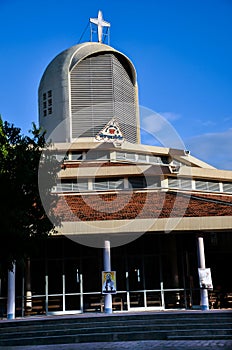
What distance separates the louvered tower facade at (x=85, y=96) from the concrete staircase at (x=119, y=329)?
76.4 ft

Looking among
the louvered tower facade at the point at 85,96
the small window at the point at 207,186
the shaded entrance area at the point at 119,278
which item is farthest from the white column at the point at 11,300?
the louvered tower facade at the point at 85,96

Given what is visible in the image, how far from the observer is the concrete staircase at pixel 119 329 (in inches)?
526

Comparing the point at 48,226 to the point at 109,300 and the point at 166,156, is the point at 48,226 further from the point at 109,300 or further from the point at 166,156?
the point at 166,156

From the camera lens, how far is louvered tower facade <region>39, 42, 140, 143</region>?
38250 millimetres

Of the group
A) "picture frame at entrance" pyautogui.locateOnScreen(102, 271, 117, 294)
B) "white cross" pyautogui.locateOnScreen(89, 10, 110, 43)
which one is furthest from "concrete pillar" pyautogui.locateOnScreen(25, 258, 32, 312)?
"white cross" pyautogui.locateOnScreen(89, 10, 110, 43)

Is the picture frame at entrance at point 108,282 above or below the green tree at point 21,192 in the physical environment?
below

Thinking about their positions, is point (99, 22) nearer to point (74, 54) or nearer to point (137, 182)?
point (74, 54)

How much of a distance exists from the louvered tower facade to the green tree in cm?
2298

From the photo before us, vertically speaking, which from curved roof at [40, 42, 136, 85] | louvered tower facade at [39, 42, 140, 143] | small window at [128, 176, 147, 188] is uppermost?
curved roof at [40, 42, 136, 85]

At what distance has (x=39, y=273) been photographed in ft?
68.2

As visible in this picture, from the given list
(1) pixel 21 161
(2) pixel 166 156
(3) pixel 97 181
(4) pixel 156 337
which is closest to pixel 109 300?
(4) pixel 156 337

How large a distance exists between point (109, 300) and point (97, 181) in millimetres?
9302

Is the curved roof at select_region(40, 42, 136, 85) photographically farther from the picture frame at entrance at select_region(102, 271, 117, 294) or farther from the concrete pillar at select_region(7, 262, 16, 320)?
the picture frame at entrance at select_region(102, 271, 117, 294)

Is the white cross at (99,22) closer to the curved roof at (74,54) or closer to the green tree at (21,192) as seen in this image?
the curved roof at (74,54)
